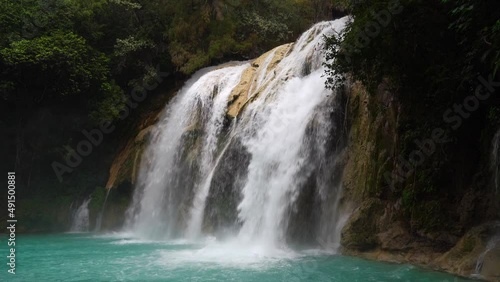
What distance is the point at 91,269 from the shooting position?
9445mm

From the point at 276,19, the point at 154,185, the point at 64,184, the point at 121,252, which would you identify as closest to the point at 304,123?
the point at 121,252

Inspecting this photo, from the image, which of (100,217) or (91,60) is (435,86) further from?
(91,60)

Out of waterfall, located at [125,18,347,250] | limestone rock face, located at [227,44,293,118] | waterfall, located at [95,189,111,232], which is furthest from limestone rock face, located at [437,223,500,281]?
waterfall, located at [95,189,111,232]

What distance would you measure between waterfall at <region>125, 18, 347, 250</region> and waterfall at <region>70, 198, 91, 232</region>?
103 inches

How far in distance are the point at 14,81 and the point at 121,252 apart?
9731 mm

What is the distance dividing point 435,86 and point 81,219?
50.6 ft

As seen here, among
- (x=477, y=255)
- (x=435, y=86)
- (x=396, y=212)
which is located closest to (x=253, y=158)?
(x=396, y=212)

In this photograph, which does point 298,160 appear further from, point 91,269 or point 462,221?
point 91,269

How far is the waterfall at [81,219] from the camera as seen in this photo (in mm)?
18719

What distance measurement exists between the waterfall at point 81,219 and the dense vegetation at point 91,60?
445 millimetres

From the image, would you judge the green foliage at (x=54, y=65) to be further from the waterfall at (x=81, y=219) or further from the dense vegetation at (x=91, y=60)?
the waterfall at (x=81, y=219)

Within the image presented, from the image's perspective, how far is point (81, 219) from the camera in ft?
62.1

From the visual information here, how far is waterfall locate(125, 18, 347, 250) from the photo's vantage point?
36.4 feet

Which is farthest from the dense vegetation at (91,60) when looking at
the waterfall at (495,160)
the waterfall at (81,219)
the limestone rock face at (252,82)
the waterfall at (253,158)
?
the waterfall at (495,160)
